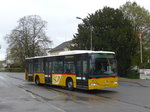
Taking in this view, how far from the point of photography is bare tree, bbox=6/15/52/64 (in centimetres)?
6091

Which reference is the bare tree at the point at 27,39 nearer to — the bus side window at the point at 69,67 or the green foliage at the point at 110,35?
the green foliage at the point at 110,35

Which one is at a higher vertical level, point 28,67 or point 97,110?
point 28,67

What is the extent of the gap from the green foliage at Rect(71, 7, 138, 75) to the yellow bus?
1667 centimetres

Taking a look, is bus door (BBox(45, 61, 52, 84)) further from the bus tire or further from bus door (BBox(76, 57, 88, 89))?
bus door (BBox(76, 57, 88, 89))

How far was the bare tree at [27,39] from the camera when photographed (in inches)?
2398

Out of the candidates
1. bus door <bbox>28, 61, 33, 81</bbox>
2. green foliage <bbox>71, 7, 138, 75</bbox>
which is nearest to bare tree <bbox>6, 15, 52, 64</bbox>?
green foliage <bbox>71, 7, 138, 75</bbox>

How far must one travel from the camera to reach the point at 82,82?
15203mm

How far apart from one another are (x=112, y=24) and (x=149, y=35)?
48.8 ft

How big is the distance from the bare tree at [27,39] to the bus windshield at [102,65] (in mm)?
48209

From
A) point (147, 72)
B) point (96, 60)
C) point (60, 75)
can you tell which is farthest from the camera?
point (147, 72)

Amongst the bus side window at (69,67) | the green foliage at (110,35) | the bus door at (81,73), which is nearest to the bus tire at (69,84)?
the bus side window at (69,67)

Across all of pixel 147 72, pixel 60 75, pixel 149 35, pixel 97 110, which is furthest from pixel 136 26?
pixel 97 110

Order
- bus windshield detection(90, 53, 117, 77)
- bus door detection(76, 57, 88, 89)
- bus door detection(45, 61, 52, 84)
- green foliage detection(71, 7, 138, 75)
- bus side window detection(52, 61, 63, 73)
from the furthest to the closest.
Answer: green foliage detection(71, 7, 138, 75) < bus door detection(45, 61, 52, 84) < bus side window detection(52, 61, 63, 73) < bus door detection(76, 57, 88, 89) < bus windshield detection(90, 53, 117, 77)

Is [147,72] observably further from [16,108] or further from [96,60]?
[16,108]
